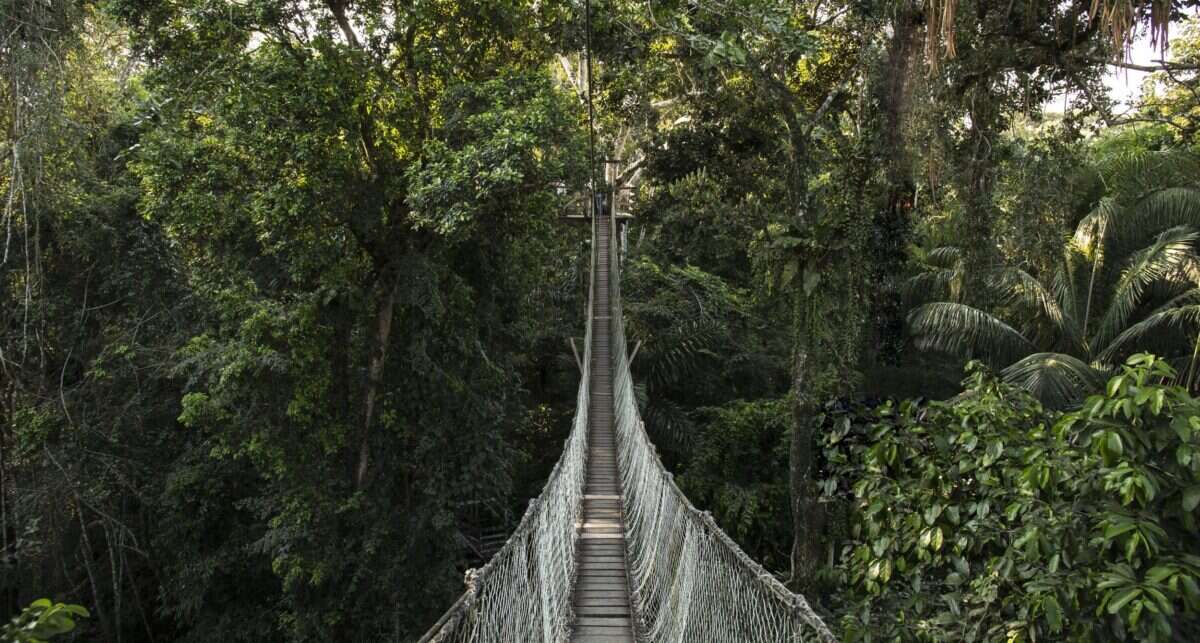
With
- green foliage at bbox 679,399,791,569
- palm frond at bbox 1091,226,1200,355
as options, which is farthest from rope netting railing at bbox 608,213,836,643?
palm frond at bbox 1091,226,1200,355

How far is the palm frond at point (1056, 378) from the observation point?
658 cm

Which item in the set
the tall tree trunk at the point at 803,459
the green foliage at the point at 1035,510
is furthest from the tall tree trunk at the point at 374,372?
the green foliage at the point at 1035,510

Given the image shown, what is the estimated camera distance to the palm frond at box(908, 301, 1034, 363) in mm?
7973

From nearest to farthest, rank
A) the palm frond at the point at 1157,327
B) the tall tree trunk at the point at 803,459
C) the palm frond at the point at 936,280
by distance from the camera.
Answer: the tall tree trunk at the point at 803,459, the palm frond at the point at 1157,327, the palm frond at the point at 936,280

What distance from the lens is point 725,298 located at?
9930 mm

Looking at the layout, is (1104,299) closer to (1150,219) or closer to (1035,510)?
(1150,219)

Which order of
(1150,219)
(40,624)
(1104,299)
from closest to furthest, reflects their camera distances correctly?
(40,624) < (1150,219) < (1104,299)

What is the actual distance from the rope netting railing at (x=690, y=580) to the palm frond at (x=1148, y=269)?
4.68m

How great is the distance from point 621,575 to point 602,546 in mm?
383

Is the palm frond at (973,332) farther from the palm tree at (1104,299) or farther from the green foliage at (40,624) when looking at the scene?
the green foliage at (40,624)

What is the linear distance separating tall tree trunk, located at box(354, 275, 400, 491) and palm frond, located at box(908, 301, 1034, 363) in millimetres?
5002

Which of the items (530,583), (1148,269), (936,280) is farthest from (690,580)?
(936,280)

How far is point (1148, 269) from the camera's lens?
6855 millimetres

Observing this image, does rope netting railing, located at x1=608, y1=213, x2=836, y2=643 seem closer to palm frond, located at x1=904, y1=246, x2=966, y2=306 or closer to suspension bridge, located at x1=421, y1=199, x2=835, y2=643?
suspension bridge, located at x1=421, y1=199, x2=835, y2=643
